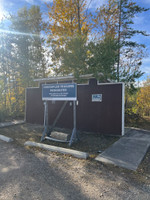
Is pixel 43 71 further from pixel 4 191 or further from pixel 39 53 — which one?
pixel 4 191

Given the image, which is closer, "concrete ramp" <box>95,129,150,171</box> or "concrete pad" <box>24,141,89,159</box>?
"concrete ramp" <box>95,129,150,171</box>

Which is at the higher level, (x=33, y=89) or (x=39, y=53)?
(x=39, y=53)

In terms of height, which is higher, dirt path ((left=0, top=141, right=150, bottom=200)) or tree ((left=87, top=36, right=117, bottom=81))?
tree ((left=87, top=36, right=117, bottom=81))

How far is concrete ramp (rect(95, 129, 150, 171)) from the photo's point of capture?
403 cm

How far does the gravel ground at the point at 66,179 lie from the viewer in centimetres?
268

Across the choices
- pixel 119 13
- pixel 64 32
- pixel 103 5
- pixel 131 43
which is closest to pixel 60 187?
pixel 131 43

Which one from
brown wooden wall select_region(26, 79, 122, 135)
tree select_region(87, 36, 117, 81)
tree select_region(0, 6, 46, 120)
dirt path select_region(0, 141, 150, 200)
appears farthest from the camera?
tree select_region(0, 6, 46, 120)

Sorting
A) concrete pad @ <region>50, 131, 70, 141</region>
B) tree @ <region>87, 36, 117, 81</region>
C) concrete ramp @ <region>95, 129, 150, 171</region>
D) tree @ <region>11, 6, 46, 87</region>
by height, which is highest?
tree @ <region>11, 6, 46, 87</region>

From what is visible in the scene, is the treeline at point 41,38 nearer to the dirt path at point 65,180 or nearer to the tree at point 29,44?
the tree at point 29,44

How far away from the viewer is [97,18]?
13680 millimetres

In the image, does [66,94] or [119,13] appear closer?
[66,94]

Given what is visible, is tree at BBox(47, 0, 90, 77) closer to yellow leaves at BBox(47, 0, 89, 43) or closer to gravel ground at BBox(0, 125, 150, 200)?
yellow leaves at BBox(47, 0, 89, 43)

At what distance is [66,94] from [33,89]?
479cm

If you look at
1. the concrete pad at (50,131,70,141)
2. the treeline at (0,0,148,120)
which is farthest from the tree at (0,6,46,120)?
the concrete pad at (50,131,70,141)
